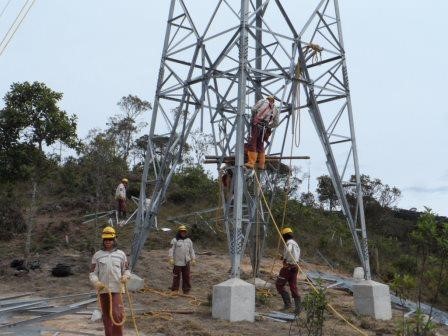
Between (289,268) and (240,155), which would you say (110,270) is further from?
(289,268)

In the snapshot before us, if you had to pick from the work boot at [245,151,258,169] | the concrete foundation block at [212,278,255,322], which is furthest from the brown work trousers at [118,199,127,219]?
the concrete foundation block at [212,278,255,322]

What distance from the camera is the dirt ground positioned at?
8.51 metres

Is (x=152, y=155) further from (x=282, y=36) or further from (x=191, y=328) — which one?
(x=191, y=328)

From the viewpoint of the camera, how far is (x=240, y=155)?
9.88m

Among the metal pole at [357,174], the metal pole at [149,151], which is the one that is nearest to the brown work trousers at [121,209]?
the metal pole at [149,151]

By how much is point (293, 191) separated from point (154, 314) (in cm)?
2931

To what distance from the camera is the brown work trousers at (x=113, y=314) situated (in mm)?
7324

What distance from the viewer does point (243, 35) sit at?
1020cm

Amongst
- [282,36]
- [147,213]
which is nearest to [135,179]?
[147,213]

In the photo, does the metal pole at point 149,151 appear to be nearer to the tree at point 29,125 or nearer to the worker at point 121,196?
the tree at point 29,125

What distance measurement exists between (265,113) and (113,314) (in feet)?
17.2

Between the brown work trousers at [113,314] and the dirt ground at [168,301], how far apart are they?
0.65 meters

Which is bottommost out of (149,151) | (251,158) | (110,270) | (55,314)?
(55,314)

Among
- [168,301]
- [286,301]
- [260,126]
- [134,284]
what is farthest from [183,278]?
[260,126]
